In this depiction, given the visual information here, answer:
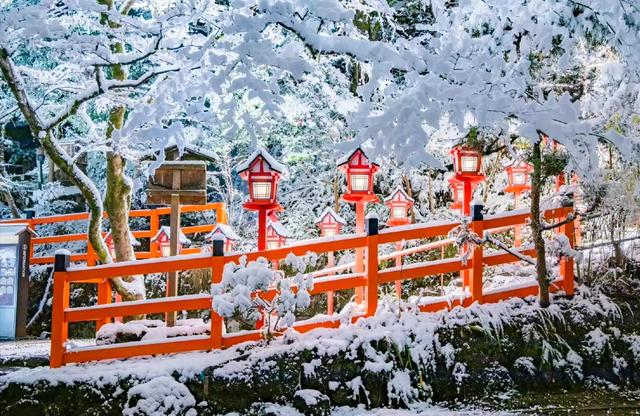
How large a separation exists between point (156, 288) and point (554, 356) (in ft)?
30.6

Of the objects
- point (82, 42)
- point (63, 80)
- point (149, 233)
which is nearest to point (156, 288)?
point (149, 233)

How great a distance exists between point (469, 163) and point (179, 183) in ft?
12.1

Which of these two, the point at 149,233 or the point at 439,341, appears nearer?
the point at 439,341

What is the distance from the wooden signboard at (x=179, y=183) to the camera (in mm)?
7062

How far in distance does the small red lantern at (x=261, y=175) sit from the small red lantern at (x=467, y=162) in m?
2.16

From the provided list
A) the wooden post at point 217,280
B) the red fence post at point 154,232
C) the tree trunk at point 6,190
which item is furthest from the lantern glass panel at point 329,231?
the tree trunk at point 6,190

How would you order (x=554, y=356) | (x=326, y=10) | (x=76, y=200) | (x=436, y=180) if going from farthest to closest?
(x=76, y=200) → (x=436, y=180) → (x=554, y=356) → (x=326, y=10)

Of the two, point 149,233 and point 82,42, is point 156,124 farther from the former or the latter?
point 149,233

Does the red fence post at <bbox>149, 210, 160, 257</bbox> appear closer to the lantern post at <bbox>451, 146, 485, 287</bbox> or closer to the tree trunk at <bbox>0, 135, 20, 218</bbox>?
the tree trunk at <bbox>0, 135, 20, 218</bbox>

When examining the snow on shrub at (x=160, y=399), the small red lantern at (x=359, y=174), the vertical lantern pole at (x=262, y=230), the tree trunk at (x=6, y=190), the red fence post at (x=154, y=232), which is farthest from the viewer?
the tree trunk at (x=6, y=190)

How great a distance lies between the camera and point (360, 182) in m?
6.70

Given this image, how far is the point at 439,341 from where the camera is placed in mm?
5328

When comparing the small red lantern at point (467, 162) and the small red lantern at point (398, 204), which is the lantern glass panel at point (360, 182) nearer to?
the small red lantern at point (467, 162)

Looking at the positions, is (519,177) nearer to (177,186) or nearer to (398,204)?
(398,204)
